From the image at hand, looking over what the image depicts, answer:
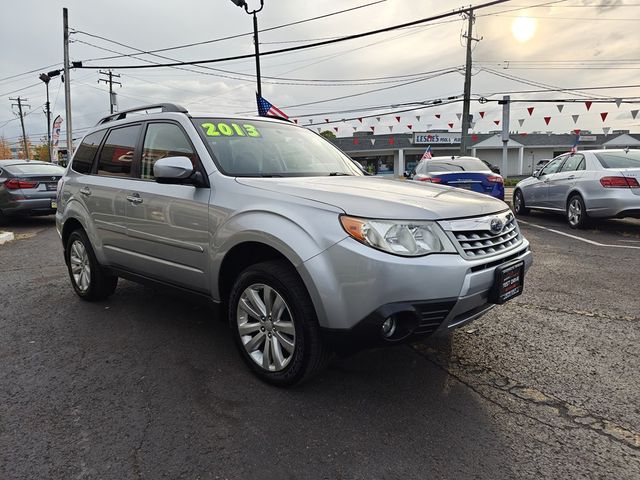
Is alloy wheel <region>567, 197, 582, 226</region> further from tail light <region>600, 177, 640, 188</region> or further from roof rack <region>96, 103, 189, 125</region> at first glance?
roof rack <region>96, 103, 189, 125</region>

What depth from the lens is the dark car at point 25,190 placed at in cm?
986

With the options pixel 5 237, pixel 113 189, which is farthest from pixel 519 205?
pixel 5 237

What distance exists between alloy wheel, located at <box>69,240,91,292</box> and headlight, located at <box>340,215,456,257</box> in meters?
3.15

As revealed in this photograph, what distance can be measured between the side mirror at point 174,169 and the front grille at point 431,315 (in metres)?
1.73

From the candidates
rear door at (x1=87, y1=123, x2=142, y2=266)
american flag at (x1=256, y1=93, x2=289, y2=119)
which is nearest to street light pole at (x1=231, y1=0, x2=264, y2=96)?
american flag at (x1=256, y1=93, x2=289, y2=119)

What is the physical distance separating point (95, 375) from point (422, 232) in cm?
230

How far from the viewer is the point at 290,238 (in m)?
2.58

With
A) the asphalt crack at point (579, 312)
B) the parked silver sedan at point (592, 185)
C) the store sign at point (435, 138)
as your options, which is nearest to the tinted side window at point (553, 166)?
→ the parked silver sedan at point (592, 185)

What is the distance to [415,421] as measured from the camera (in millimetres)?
2471

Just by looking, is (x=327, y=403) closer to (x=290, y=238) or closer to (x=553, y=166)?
(x=290, y=238)

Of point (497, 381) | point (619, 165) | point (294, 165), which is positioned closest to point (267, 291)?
point (294, 165)

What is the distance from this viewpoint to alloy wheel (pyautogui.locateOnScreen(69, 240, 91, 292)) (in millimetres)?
4496

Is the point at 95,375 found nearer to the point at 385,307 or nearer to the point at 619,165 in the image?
the point at 385,307

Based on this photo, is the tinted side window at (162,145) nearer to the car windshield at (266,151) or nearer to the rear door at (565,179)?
the car windshield at (266,151)
